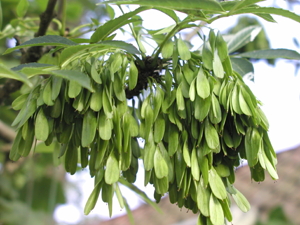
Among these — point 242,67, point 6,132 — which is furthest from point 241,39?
point 6,132

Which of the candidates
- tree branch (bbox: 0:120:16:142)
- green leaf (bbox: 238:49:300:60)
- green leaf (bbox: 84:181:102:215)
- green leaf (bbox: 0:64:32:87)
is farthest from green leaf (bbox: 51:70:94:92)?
tree branch (bbox: 0:120:16:142)

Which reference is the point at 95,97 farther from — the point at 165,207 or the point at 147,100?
the point at 165,207

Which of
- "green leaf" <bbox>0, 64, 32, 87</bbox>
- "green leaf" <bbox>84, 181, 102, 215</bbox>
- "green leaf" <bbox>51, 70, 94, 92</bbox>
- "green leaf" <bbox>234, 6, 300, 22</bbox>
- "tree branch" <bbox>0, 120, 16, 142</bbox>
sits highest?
"green leaf" <bbox>234, 6, 300, 22</bbox>

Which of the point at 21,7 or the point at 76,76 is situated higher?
the point at 76,76

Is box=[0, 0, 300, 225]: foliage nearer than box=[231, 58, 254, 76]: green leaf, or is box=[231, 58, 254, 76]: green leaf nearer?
box=[0, 0, 300, 225]: foliage

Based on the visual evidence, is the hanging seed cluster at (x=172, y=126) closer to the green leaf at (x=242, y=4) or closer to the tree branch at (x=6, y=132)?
the green leaf at (x=242, y=4)

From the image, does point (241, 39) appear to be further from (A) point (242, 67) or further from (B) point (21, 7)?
(B) point (21, 7)

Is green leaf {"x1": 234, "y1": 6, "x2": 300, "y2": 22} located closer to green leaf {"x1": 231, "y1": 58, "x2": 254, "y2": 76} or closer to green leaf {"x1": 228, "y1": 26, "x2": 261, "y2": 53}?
green leaf {"x1": 231, "y1": 58, "x2": 254, "y2": 76}
